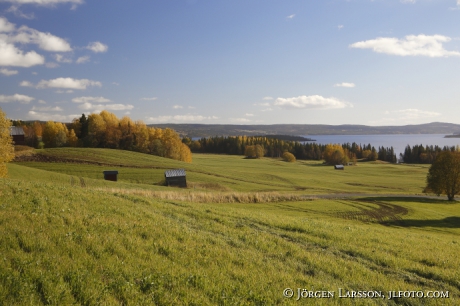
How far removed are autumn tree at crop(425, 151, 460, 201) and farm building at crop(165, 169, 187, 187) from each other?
48.7m

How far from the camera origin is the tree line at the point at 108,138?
102375mm

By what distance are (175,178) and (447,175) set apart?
52.1 metres

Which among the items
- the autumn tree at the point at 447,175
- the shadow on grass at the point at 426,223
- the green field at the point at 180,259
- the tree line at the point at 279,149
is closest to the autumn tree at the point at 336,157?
the tree line at the point at 279,149

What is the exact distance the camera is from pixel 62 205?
13.5 metres

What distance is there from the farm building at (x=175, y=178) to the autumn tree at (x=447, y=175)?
4874cm

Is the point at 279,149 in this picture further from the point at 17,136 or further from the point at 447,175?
the point at 17,136

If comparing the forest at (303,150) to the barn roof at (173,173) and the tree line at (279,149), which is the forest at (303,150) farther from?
the barn roof at (173,173)

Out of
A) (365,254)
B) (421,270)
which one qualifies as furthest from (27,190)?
(421,270)

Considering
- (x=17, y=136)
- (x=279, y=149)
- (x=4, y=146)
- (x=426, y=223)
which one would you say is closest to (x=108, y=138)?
(x=17, y=136)

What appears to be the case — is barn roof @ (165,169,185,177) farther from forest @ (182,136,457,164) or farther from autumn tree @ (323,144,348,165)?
forest @ (182,136,457,164)

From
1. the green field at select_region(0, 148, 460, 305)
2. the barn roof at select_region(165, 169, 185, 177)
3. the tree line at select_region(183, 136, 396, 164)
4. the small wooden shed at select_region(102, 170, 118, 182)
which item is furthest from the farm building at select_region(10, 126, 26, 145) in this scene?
the tree line at select_region(183, 136, 396, 164)

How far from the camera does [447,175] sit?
5922 centimetres

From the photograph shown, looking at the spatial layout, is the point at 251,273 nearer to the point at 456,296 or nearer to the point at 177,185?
the point at 456,296

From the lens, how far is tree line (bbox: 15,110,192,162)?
10238 cm
